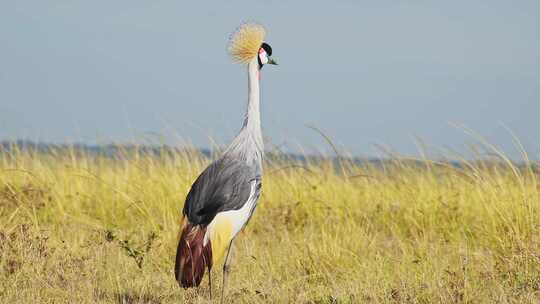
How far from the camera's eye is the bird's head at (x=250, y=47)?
19.4ft

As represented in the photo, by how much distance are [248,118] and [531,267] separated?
91.6 inches

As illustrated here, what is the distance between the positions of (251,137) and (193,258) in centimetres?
87

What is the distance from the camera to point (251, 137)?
550 cm

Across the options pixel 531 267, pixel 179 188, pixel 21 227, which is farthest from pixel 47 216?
pixel 531 267

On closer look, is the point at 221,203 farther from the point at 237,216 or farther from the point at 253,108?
the point at 253,108

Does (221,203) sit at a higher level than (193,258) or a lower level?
higher

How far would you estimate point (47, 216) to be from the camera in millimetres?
9258

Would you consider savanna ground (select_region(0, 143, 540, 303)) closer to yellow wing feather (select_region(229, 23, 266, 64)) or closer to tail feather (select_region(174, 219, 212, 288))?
tail feather (select_region(174, 219, 212, 288))

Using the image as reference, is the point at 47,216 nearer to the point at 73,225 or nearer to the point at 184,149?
the point at 73,225

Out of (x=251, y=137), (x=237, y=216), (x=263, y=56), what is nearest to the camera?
(x=237, y=216)

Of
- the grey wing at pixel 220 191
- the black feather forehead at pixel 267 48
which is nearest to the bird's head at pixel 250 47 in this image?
the black feather forehead at pixel 267 48

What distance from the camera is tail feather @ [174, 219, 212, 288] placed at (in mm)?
5199

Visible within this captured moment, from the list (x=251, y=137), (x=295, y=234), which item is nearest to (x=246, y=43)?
(x=251, y=137)

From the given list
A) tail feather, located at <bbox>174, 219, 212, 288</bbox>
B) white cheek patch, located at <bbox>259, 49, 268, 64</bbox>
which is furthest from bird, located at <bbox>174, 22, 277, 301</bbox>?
white cheek patch, located at <bbox>259, 49, 268, 64</bbox>
